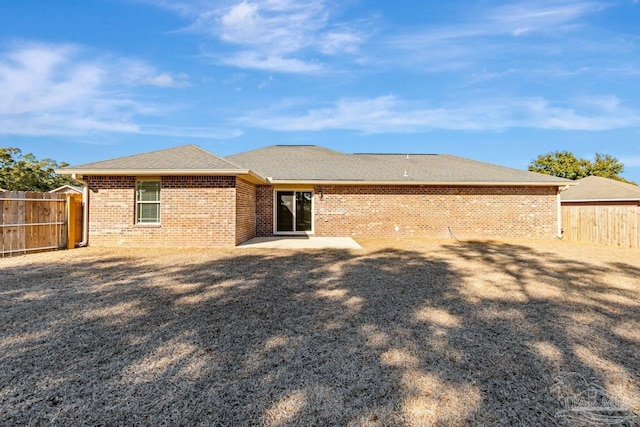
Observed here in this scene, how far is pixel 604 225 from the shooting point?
41.8 ft

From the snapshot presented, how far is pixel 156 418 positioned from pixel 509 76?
764 inches

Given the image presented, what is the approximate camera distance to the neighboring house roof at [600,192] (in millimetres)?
19375

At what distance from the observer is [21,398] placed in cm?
246

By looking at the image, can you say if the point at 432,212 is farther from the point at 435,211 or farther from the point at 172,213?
the point at 172,213

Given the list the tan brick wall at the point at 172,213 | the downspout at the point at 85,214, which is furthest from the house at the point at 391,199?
the downspout at the point at 85,214

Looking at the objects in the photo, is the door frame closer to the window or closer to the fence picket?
the window

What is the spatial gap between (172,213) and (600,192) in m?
25.9

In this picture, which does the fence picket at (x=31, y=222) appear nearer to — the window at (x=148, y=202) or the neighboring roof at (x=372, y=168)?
the window at (x=148, y=202)

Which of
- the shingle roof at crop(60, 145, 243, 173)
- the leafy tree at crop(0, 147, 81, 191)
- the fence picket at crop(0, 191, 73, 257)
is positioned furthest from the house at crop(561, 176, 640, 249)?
the leafy tree at crop(0, 147, 81, 191)

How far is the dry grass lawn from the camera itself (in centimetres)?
238

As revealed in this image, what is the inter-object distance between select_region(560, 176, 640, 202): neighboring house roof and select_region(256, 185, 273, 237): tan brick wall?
1952 cm

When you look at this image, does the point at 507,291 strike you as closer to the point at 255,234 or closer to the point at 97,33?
the point at 255,234

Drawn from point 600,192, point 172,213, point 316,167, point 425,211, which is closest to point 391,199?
point 425,211

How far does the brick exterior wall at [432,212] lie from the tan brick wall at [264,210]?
0.05 metres
